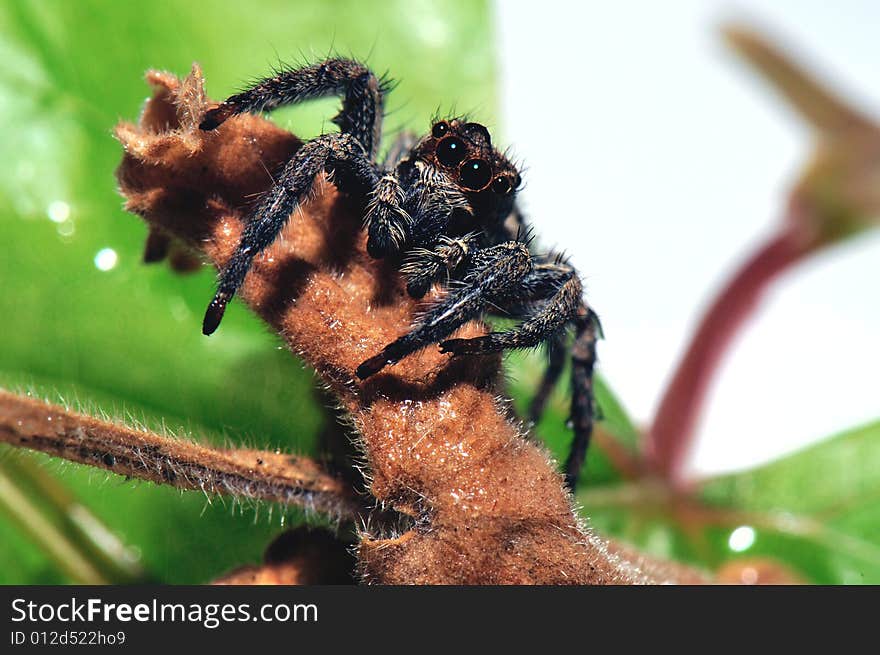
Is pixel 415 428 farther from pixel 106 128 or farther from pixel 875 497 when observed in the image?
pixel 875 497

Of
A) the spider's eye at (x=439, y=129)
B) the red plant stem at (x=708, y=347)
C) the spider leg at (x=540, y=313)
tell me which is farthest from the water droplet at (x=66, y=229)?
the red plant stem at (x=708, y=347)

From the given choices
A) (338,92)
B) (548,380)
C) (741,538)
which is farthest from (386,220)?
(741,538)

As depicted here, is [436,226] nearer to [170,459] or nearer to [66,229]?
[170,459]

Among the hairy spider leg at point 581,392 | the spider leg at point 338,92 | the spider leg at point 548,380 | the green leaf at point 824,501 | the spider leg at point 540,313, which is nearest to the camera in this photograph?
the spider leg at point 540,313

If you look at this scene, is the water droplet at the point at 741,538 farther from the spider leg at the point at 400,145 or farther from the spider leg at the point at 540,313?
the spider leg at the point at 400,145

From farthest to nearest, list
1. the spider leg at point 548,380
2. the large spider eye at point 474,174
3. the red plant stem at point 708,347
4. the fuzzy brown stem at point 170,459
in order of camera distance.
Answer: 1. the red plant stem at point 708,347
2. the spider leg at point 548,380
3. the large spider eye at point 474,174
4. the fuzzy brown stem at point 170,459

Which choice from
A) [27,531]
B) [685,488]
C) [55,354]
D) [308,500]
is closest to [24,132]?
[55,354]

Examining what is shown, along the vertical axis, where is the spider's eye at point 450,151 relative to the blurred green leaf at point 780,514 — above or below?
above
